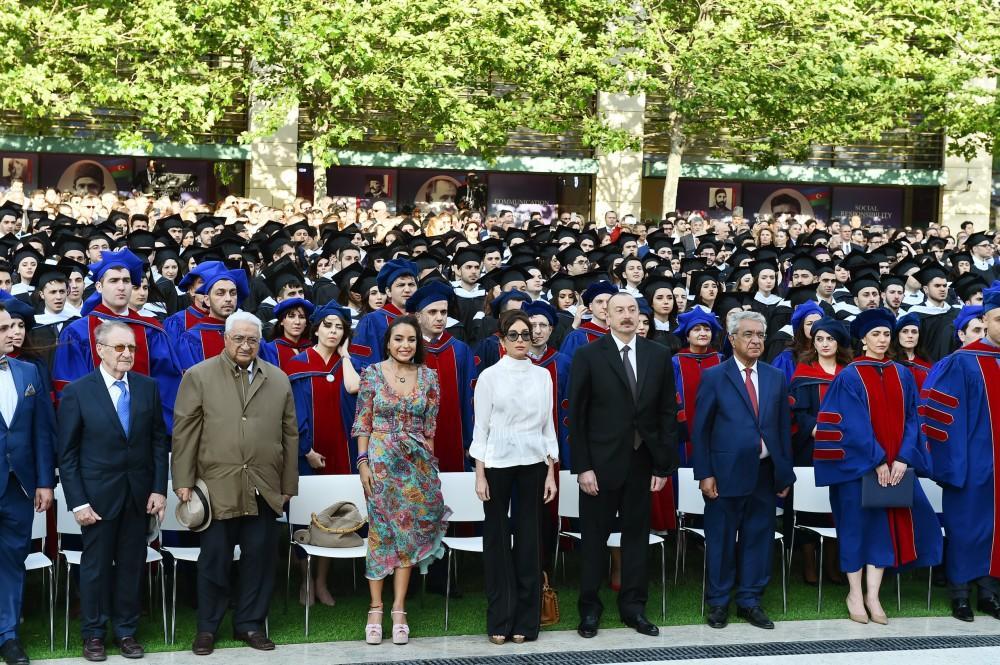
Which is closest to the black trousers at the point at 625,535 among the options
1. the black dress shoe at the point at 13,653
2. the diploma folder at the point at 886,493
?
the diploma folder at the point at 886,493

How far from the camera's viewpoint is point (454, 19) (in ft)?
83.9

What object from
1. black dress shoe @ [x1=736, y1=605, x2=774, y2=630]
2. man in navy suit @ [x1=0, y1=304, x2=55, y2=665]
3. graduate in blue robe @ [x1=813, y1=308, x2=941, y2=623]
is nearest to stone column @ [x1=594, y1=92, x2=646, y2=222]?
graduate in blue robe @ [x1=813, y1=308, x2=941, y2=623]

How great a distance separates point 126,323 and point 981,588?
5.53 meters

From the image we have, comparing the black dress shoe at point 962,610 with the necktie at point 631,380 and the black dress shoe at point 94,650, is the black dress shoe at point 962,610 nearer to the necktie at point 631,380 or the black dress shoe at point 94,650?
the necktie at point 631,380

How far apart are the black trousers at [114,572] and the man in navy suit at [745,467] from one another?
3.23 metres

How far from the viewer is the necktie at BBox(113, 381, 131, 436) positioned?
292 inches

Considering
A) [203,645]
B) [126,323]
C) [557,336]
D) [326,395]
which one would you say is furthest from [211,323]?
[557,336]

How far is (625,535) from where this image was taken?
803cm

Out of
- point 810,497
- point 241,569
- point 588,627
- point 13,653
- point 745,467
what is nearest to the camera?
point 13,653

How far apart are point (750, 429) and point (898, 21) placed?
2237cm

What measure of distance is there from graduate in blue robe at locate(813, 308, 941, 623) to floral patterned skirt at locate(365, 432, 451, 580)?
249 centimetres

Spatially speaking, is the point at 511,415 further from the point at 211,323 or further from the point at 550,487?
the point at 211,323

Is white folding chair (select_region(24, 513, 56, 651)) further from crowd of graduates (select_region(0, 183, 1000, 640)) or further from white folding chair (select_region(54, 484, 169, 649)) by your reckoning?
crowd of graduates (select_region(0, 183, 1000, 640))

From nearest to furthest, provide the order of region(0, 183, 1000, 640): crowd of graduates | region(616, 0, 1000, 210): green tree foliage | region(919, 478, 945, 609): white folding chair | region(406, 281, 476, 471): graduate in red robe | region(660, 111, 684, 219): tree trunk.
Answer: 1. region(0, 183, 1000, 640): crowd of graduates
2. region(406, 281, 476, 471): graduate in red robe
3. region(919, 478, 945, 609): white folding chair
4. region(616, 0, 1000, 210): green tree foliage
5. region(660, 111, 684, 219): tree trunk
